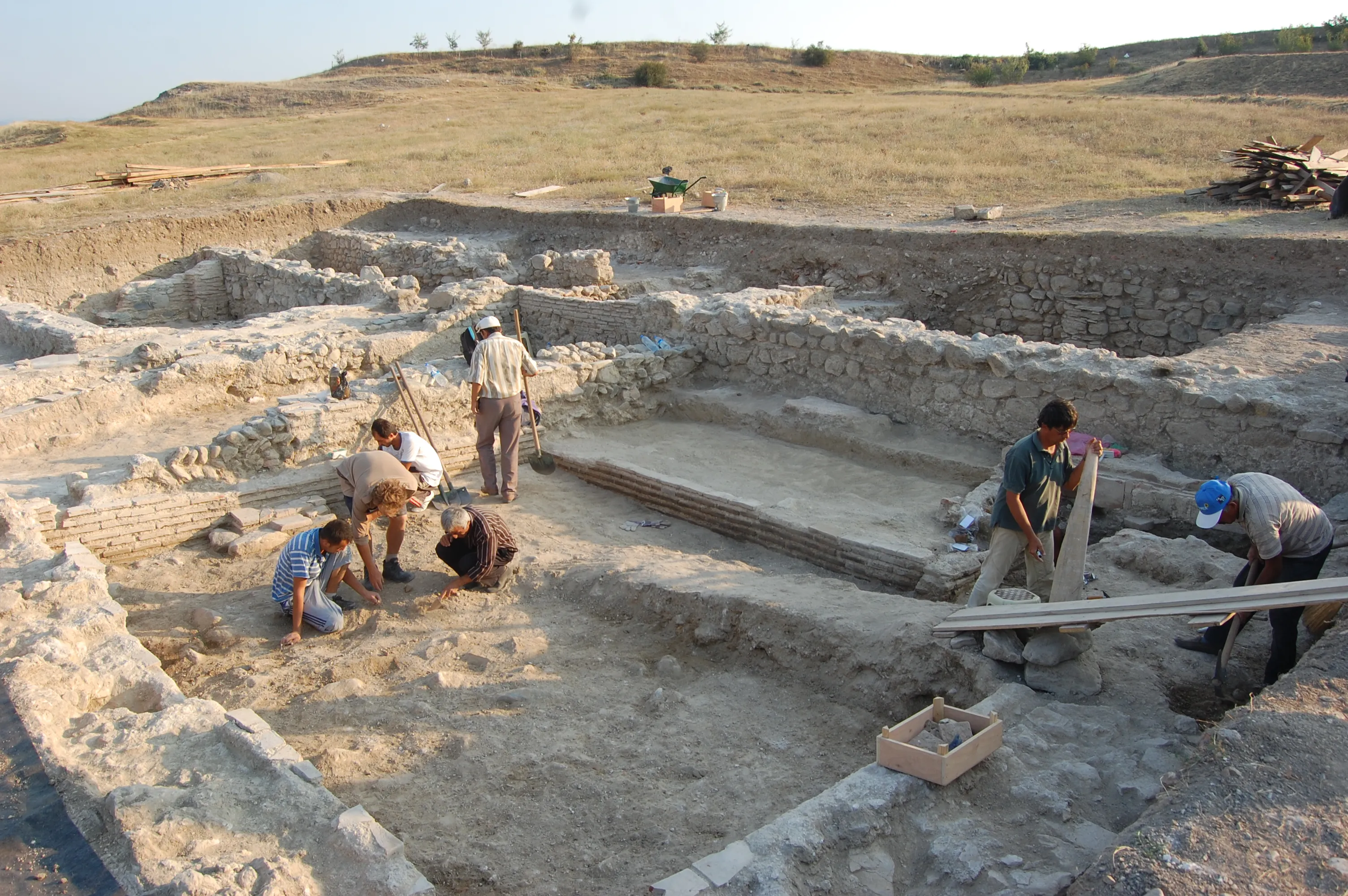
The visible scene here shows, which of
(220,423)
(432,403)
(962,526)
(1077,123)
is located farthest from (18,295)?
(1077,123)

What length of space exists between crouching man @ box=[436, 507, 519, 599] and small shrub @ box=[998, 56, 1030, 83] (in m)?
34.5

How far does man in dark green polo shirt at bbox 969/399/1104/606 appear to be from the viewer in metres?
4.73

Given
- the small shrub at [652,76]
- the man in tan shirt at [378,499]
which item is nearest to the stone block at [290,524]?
the man in tan shirt at [378,499]

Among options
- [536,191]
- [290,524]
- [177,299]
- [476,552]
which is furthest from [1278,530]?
[536,191]

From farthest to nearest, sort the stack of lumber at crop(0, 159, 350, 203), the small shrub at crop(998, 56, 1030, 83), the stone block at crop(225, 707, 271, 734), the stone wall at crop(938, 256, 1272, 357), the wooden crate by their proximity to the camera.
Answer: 1. the small shrub at crop(998, 56, 1030, 83)
2. the stack of lumber at crop(0, 159, 350, 203)
3. the stone wall at crop(938, 256, 1272, 357)
4. the stone block at crop(225, 707, 271, 734)
5. the wooden crate

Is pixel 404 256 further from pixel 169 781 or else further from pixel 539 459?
pixel 169 781

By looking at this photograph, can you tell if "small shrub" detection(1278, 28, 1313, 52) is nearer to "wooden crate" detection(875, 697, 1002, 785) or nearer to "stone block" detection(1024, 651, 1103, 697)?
"stone block" detection(1024, 651, 1103, 697)

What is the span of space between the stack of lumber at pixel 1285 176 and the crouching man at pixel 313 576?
12.8 metres

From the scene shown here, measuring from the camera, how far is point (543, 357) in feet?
31.4

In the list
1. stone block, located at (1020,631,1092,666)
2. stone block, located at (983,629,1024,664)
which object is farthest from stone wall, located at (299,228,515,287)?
stone block, located at (1020,631,1092,666)

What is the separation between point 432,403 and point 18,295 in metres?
11.4

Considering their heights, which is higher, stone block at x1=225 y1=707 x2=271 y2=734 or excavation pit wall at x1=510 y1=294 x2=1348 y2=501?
excavation pit wall at x1=510 y1=294 x2=1348 y2=501

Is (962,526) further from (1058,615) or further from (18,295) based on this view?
(18,295)

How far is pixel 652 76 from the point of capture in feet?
121
